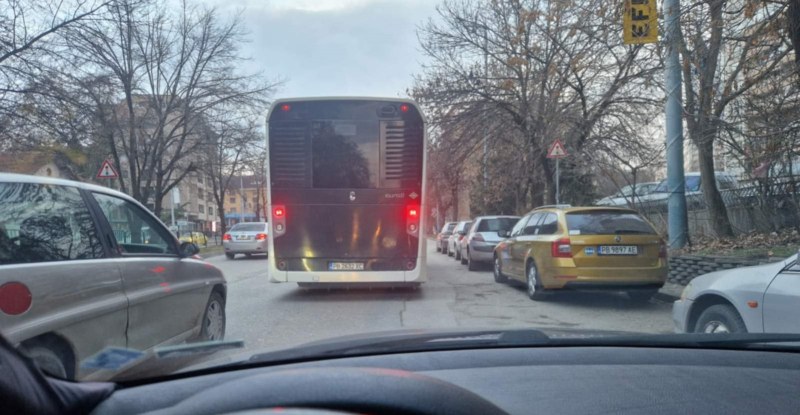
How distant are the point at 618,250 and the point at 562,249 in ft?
2.68

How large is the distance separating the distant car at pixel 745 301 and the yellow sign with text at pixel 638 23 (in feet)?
17.6

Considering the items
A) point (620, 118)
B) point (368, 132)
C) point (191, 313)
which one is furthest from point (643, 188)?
point (191, 313)

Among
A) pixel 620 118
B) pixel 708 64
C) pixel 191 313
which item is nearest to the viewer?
pixel 191 313

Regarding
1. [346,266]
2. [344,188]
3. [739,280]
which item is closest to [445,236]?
[346,266]

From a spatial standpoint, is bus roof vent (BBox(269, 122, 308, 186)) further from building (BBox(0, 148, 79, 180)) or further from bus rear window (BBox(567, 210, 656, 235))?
bus rear window (BBox(567, 210, 656, 235))

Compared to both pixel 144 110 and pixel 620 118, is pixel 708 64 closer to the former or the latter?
pixel 620 118

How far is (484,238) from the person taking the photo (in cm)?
1591

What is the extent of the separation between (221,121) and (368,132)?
14295 mm

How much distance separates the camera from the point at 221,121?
2198 centimetres

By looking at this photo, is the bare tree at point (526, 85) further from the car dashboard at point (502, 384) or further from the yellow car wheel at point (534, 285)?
the car dashboard at point (502, 384)

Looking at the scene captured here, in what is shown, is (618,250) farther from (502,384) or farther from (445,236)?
(445,236)

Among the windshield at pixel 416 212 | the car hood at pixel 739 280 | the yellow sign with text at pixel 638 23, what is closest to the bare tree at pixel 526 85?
the windshield at pixel 416 212

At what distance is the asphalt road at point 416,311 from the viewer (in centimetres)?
705

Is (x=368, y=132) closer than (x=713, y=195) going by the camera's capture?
Yes
